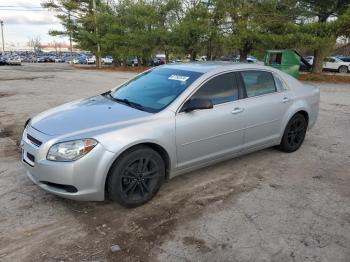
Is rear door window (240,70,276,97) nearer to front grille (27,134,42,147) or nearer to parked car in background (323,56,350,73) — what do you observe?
front grille (27,134,42,147)

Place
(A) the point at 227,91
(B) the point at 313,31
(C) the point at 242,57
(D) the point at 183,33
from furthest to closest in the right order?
(D) the point at 183,33 < (C) the point at 242,57 < (B) the point at 313,31 < (A) the point at 227,91

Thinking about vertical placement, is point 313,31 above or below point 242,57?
above

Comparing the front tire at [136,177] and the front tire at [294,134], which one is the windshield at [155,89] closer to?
the front tire at [136,177]

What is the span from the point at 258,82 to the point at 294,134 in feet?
3.96

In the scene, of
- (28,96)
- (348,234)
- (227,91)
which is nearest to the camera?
(348,234)

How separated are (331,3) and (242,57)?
7.01 m

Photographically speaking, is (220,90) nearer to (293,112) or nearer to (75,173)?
(293,112)

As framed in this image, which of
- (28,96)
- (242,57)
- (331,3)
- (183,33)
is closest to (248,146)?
(28,96)

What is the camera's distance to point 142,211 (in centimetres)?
379

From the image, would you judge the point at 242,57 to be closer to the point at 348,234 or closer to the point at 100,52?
the point at 100,52

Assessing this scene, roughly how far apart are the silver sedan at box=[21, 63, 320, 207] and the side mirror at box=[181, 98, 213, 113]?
11 millimetres

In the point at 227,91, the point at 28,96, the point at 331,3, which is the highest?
the point at 331,3

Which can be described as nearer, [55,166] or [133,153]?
[55,166]

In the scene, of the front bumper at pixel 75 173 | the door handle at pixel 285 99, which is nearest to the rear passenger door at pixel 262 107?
the door handle at pixel 285 99
